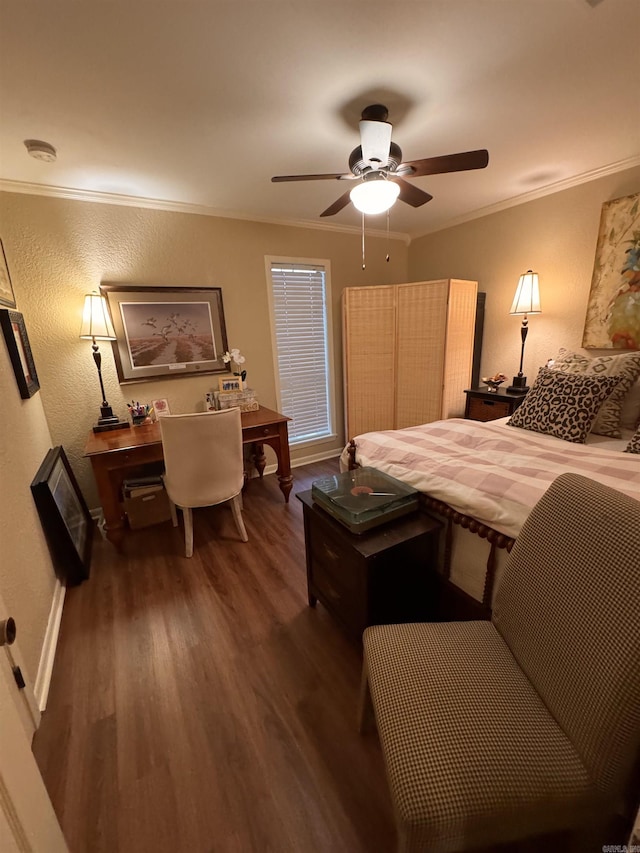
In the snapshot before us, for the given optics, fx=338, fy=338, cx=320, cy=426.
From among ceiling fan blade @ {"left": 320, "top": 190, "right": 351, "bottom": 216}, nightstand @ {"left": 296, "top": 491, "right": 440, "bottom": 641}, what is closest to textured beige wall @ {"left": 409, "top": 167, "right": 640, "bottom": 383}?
ceiling fan blade @ {"left": 320, "top": 190, "right": 351, "bottom": 216}

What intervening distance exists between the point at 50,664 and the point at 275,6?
267 cm

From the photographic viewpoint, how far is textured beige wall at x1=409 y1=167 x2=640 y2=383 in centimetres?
252

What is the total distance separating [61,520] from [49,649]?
2.08 feet

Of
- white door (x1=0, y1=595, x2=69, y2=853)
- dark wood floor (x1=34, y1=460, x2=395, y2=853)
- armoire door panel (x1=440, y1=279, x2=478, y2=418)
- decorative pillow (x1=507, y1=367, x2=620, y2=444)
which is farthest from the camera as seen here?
armoire door panel (x1=440, y1=279, x2=478, y2=418)

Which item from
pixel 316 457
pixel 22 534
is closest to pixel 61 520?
pixel 22 534

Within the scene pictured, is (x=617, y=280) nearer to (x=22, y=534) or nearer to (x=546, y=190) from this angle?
(x=546, y=190)

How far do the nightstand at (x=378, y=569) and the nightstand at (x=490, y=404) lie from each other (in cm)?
177

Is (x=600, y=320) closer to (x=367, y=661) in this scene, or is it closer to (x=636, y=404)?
(x=636, y=404)

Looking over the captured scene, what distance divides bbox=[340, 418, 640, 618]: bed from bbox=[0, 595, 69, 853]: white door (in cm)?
133

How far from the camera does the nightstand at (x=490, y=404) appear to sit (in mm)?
2729

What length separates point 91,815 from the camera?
1.03 m

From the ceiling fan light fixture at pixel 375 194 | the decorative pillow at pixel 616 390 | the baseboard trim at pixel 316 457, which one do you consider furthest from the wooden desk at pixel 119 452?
the decorative pillow at pixel 616 390

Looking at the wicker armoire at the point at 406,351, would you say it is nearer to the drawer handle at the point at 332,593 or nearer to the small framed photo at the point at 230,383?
the small framed photo at the point at 230,383

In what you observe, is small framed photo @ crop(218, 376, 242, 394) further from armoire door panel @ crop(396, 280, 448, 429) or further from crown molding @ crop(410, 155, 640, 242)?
crown molding @ crop(410, 155, 640, 242)
